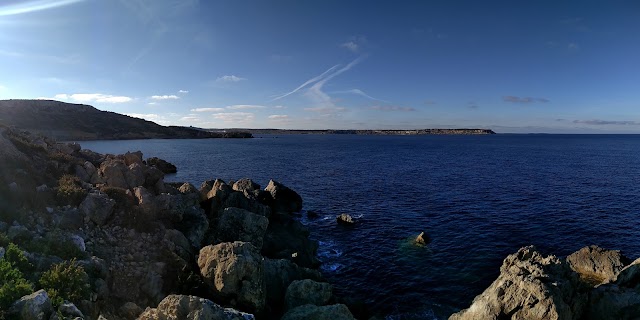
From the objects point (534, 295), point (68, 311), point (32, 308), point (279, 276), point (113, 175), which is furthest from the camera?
point (113, 175)

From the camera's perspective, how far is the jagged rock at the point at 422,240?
36969mm

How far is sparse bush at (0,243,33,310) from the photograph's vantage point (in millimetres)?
11336

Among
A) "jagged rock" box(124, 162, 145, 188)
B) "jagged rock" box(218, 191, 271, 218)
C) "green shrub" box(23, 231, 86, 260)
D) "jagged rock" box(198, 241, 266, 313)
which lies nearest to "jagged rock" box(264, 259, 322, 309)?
"jagged rock" box(198, 241, 266, 313)

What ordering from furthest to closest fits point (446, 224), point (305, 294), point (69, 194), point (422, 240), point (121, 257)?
point (446, 224), point (422, 240), point (69, 194), point (305, 294), point (121, 257)

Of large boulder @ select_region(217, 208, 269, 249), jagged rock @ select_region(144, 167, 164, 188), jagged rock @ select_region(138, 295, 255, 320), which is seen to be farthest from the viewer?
jagged rock @ select_region(144, 167, 164, 188)

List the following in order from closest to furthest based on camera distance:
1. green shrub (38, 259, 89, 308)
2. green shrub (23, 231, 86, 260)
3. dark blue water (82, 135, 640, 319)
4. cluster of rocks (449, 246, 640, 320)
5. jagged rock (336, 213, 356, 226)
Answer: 1. green shrub (38, 259, 89, 308)
2. green shrub (23, 231, 86, 260)
3. cluster of rocks (449, 246, 640, 320)
4. dark blue water (82, 135, 640, 319)
5. jagged rock (336, 213, 356, 226)

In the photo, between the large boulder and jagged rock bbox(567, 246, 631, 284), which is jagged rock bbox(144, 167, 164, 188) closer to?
the large boulder

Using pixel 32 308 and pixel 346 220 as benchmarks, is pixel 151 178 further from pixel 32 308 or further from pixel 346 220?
pixel 32 308

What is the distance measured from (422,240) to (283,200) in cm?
2323

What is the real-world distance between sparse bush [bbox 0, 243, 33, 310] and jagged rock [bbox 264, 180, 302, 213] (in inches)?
1416

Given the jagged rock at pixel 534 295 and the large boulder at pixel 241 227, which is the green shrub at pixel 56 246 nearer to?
the large boulder at pixel 241 227

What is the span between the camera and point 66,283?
45.5 ft

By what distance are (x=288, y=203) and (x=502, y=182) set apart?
46.7m

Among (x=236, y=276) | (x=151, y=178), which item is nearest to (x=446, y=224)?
(x=236, y=276)
